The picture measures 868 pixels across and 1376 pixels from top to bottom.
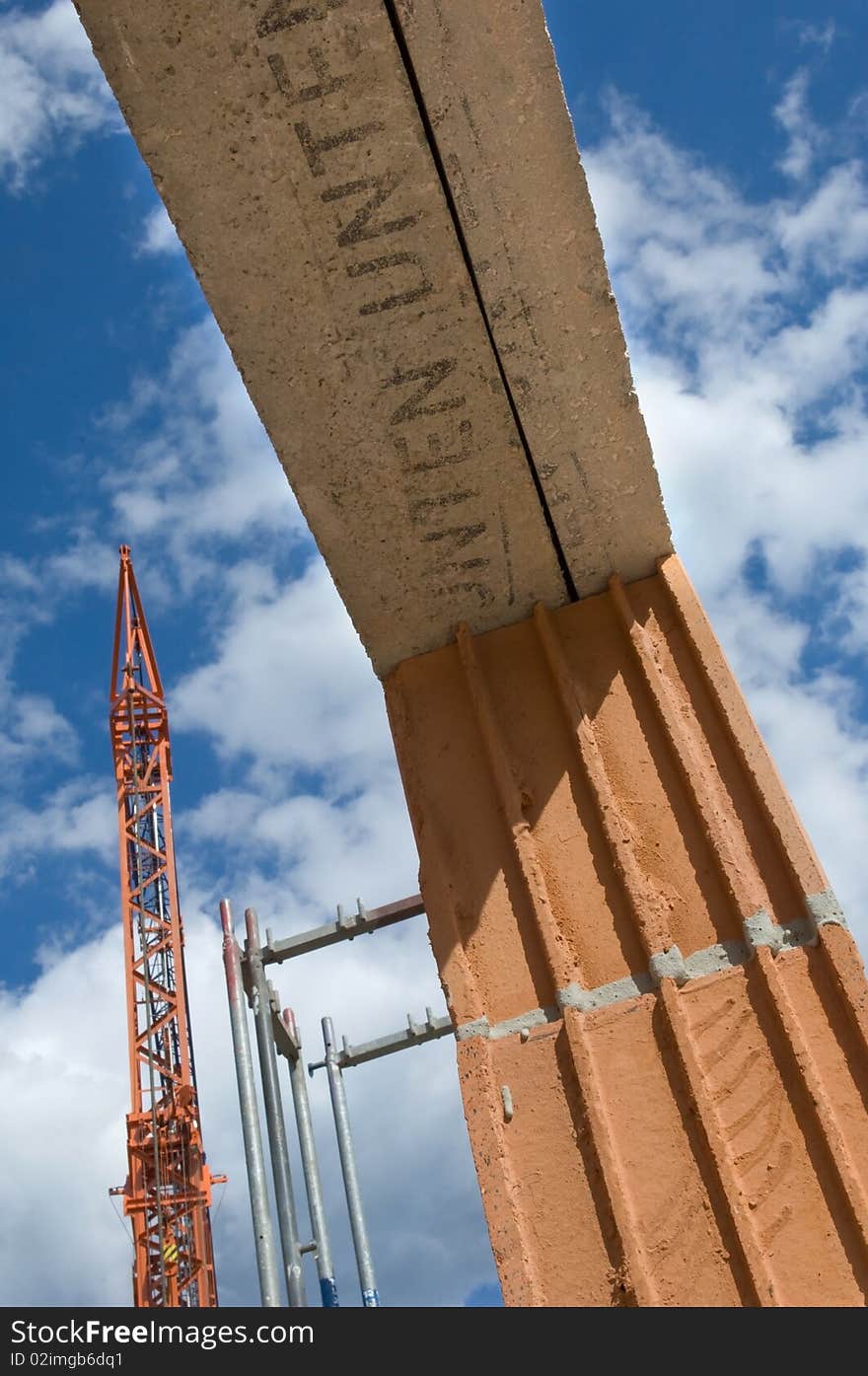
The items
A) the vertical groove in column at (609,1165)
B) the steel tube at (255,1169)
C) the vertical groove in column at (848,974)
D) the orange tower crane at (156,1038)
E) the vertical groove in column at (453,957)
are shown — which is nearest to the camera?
the vertical groove in column at (609,1165)

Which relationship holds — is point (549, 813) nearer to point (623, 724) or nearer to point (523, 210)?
point (623, 724)

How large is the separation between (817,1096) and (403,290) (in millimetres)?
2548

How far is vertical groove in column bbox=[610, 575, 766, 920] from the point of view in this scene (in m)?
3.49

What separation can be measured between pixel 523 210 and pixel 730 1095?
8.42 ft

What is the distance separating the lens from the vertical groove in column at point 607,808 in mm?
3510

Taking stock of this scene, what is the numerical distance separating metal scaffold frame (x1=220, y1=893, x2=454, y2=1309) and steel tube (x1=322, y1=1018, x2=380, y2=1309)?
0.04 ft

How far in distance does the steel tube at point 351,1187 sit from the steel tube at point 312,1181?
755mm

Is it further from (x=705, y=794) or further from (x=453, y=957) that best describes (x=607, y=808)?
(x=453, y=957)

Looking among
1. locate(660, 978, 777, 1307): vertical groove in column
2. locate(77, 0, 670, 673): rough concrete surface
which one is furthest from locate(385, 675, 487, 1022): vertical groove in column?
locate(660, 978, 777, 1307): vertical groove in column

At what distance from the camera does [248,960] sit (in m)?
12.0

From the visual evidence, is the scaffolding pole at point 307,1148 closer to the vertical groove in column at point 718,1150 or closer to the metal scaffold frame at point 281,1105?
the metal scaffold frame at point 281,1105

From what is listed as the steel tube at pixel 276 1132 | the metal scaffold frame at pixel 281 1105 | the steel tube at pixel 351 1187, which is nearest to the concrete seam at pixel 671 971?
the metal scaffold frame at pixel 281 1105

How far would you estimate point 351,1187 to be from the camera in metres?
15.3
